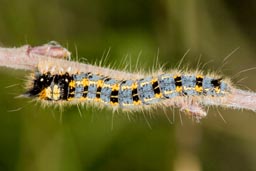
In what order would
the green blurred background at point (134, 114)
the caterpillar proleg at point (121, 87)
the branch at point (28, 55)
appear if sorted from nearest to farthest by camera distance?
the branch at point (28, 55) < the caterpillar proleg at point (121, 87) < the green blurred background at point (134, 114)

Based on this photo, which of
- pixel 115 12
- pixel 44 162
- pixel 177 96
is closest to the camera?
pixel 177 96

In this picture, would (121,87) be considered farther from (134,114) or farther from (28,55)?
(134,114)

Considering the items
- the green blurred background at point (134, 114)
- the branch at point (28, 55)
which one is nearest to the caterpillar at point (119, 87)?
the branch at point (28, 55)

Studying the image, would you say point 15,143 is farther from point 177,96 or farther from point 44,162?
point 177,96

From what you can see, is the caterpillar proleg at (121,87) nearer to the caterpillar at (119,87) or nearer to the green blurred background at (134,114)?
the caterpillar at (119,87)

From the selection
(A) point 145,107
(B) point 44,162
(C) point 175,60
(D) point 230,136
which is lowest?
(B) point 44,162

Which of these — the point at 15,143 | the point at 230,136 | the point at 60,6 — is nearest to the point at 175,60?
the point at 230,136

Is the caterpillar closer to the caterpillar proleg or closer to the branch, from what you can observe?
the caterpillar proleg

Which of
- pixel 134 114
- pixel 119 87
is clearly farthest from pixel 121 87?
pixel 134 114
